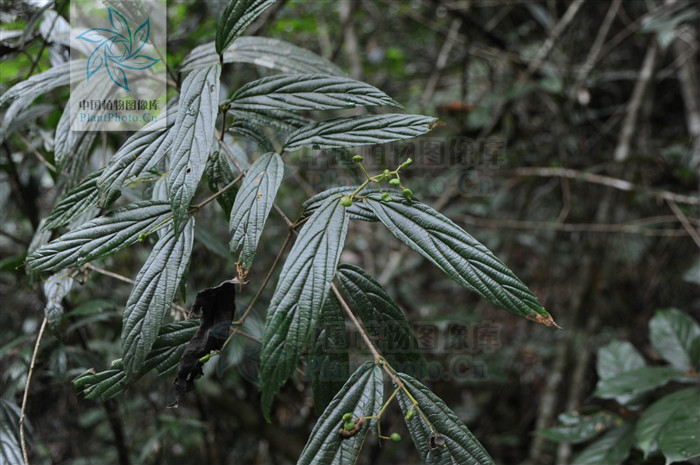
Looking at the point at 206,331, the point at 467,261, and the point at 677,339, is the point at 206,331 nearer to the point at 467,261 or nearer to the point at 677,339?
the point at 467,261

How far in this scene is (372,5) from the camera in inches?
104

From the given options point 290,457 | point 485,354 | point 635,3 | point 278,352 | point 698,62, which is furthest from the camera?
point 635,3

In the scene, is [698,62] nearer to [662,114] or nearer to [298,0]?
[662,114]

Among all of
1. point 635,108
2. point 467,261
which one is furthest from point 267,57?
point 635,108

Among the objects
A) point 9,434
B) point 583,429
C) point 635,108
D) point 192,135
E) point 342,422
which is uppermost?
point 635,108

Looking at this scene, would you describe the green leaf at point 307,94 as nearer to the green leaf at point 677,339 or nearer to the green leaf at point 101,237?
the green leaf at point 101,237

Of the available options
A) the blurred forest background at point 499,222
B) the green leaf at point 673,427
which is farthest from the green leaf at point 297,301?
the blurred forest background at point 499,222

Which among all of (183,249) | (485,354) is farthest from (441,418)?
(485,354)

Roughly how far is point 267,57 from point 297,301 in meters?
0.46

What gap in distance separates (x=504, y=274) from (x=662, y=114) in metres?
2.65

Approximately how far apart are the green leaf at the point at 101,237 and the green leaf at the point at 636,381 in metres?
1.08

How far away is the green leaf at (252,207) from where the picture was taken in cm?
59

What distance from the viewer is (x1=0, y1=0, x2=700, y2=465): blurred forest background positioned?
64.6 inches

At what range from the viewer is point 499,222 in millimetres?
2033
